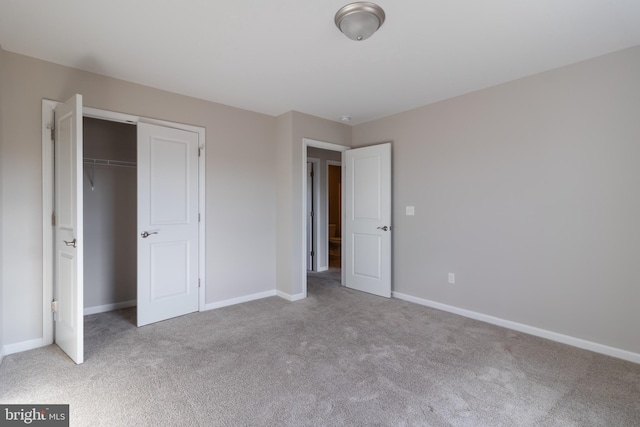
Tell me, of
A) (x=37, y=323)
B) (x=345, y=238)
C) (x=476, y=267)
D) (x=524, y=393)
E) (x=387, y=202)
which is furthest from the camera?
(x=345, y=238)

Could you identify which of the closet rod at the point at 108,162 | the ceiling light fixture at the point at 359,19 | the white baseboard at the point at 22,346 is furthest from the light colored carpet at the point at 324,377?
the ceiling light fixture at the point at 359,19

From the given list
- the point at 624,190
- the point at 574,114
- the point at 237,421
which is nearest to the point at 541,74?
the point at 574,114

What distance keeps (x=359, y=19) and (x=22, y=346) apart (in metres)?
3.63

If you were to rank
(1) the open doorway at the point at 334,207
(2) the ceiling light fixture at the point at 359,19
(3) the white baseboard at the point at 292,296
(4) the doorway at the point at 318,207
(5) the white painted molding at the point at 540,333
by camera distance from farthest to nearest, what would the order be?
(1) the open doorway at the point at 334,207, (4) the doorway at the point at 318,207, (3) the white baseboard at the point at 292,296, (5) the white painted molding at the point at 540,333, (2) the ceiling light fixture at the point at 359,19

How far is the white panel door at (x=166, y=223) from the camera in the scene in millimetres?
3145

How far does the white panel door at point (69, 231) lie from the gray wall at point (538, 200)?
132 inches

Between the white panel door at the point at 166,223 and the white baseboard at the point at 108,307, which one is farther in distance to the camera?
the white baseboard at the point at 108,307

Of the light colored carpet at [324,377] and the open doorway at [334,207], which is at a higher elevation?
the open doorway at [334,207]

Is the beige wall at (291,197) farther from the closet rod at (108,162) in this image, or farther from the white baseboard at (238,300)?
the closet rod at (108,162)

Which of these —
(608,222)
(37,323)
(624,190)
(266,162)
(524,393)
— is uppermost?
(266,162)

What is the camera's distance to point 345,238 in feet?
15.3

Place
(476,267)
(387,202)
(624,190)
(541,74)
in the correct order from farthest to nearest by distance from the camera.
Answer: (387,202), (476,267), (541,74), (624,190)

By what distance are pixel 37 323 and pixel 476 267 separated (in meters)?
4.15

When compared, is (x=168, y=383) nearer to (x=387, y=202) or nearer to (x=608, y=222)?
(x=387, y=202)
